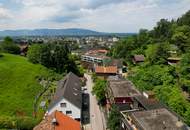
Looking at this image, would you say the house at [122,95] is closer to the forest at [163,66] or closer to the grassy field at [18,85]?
the forest at [163,66]

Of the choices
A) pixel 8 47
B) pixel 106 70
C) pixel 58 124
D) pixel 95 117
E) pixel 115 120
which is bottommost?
pixel 95 117

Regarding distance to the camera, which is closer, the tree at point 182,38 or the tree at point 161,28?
the tree at point 182,38

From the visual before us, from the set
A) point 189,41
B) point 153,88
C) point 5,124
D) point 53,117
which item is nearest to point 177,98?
point 153,88

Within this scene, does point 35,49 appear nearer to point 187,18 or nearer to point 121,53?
point 121,53

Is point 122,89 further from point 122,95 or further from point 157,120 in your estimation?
point 157,120

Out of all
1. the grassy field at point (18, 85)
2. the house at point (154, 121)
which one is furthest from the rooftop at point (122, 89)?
the grassy field at point (18, 85)

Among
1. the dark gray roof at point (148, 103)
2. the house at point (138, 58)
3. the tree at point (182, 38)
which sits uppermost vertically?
the tree at point (182, 38)

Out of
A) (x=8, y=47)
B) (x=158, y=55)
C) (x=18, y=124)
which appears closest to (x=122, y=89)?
(x=18, y=124)
